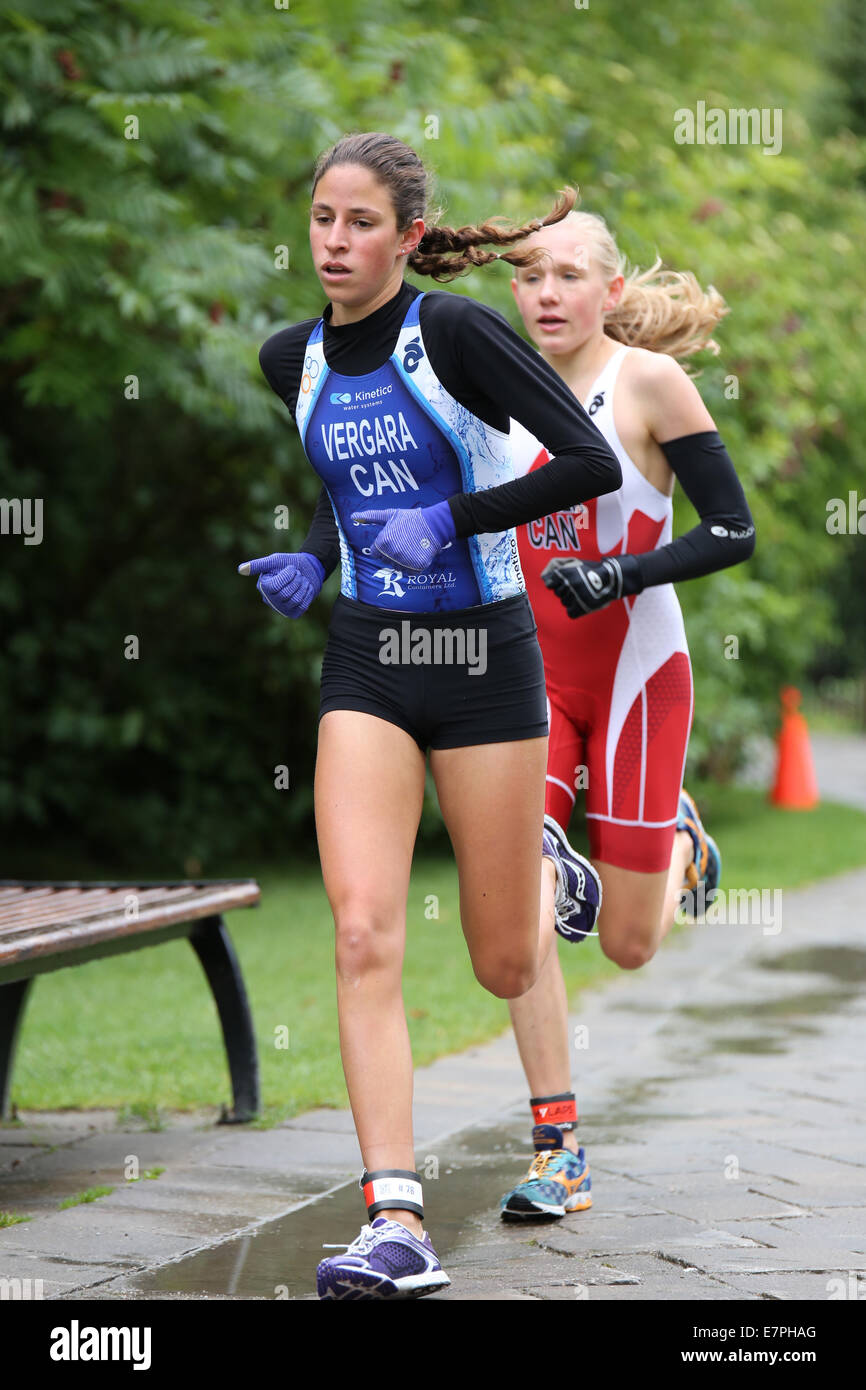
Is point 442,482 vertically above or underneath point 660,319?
underneath

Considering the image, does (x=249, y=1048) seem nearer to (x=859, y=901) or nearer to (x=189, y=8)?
(x=189, y=8)

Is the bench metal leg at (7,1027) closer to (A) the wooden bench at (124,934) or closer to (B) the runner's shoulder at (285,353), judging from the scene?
(A) the wooden bench at (124,934)

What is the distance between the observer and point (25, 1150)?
5078mm

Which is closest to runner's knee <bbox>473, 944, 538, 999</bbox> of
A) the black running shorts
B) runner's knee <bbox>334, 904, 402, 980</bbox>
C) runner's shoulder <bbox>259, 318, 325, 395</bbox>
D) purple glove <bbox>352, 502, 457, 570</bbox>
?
runner's knee <bbox>334, 904, 402, 980</bbox>

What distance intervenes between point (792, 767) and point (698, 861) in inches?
539

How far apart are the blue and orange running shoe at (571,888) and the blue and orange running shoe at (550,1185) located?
50cm

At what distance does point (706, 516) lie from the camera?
168 inches

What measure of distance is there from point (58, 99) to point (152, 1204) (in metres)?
5.47

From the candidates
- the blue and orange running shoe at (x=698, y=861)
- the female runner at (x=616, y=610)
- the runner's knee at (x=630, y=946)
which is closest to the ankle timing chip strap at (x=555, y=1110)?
the female runner at (x=616, y=610)

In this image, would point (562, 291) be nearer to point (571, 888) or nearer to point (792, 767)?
point (571, 888)

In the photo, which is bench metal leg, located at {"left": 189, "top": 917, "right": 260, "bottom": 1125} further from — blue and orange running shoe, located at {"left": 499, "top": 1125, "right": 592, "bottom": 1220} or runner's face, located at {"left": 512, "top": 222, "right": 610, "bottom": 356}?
runner's face, located at {"left": 512, "top": 222, "right": 610, "bottom": 356}

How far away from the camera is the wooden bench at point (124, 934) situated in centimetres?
425

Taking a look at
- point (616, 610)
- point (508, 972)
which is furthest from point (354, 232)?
point (508, 972)

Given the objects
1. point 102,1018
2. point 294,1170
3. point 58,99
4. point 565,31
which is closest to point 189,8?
point 58,99
